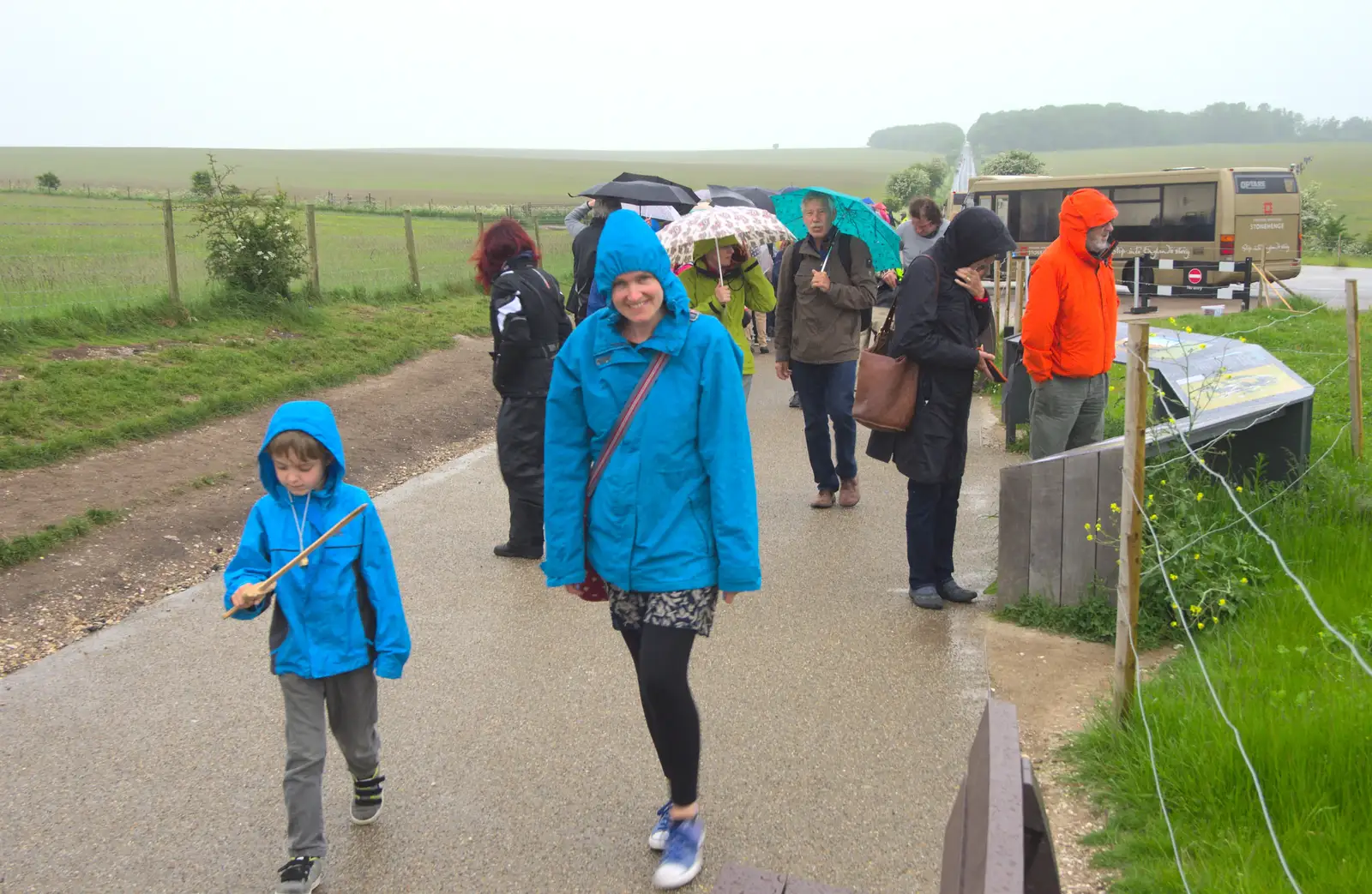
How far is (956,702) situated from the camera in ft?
15.2

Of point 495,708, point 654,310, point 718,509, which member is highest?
point 654,310

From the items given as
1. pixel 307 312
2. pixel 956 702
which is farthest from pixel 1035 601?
pixel 307 312

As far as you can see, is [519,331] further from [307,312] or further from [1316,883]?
[307,312]

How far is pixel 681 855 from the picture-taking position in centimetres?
344

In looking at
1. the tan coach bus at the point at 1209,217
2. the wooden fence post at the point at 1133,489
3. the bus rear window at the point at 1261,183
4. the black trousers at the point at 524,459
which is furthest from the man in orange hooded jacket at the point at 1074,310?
the bus rear window at the point at 1261,183

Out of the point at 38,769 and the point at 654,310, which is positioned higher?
the point at 654,310

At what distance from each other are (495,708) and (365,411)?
680cm

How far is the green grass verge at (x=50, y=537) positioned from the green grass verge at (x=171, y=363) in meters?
1.13

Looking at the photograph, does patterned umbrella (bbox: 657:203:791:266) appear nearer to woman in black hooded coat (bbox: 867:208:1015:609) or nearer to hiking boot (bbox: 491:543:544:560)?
woman in black hooded coat (bbox: 867:208:1015:609)

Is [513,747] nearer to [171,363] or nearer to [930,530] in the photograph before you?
[930,530]

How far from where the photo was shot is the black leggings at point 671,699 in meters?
3.32

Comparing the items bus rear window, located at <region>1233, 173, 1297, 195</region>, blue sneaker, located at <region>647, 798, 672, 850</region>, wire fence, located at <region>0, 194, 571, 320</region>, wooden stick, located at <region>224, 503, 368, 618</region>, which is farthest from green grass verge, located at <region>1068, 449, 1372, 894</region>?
bus rear window, located at <region>1233, 173, 1297, 195</region>

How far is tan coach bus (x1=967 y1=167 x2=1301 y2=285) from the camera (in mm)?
25000

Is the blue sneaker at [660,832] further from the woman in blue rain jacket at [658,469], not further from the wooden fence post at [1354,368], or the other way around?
the wooden fence post at [1354,368]
